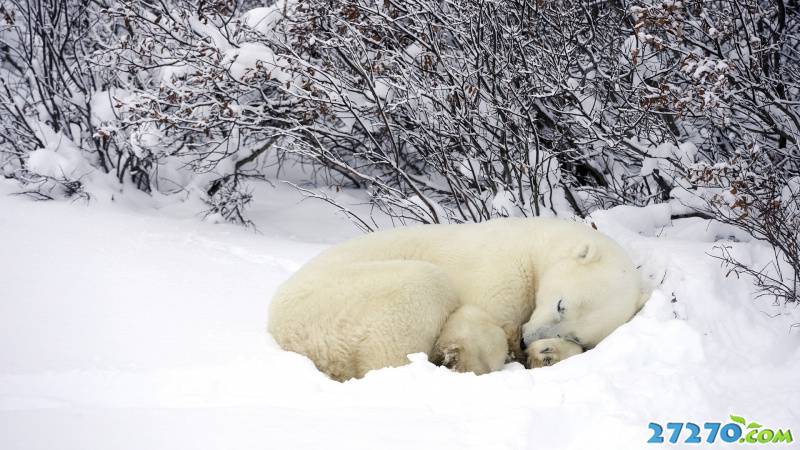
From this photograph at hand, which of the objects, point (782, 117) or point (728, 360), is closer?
point (728, 360)

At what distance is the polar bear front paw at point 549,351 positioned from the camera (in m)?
3.54

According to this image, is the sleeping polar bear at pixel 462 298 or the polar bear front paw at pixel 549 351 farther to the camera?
the polar bear front paw at pixel 549 351

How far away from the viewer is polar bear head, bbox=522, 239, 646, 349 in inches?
145

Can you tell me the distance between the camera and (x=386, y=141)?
341 inches

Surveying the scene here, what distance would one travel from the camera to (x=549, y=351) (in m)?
3.56

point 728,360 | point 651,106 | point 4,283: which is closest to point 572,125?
point 651,106

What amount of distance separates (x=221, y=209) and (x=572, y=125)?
3.80m

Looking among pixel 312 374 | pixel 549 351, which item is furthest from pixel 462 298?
pixel 312 374

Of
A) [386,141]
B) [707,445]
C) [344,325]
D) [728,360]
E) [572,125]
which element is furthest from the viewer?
[386,141]

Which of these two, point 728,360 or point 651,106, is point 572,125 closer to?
point 651,106
